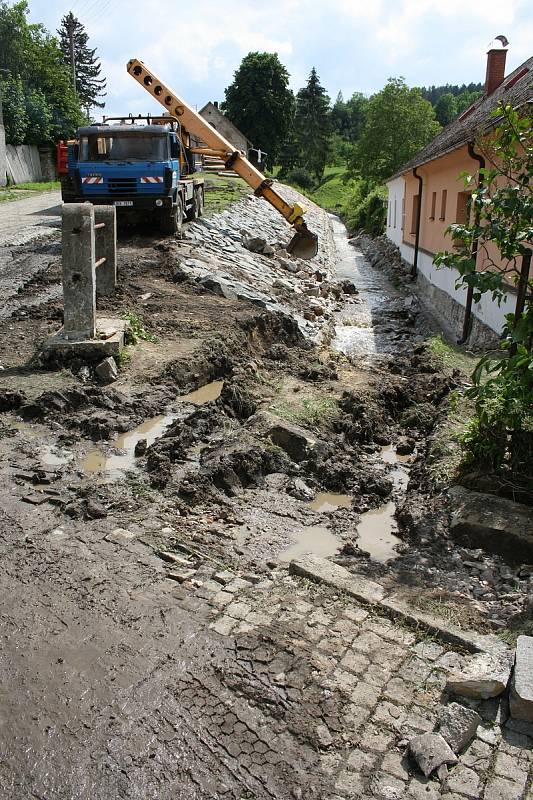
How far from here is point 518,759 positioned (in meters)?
3.03

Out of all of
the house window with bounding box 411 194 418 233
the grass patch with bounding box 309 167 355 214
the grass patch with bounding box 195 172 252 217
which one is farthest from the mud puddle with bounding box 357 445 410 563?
A: the grass patch with bounding box 309 167 355 214

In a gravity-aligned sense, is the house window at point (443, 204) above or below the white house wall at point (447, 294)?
above

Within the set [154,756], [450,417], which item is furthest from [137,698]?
[450,417]

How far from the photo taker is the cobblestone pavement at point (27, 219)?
A: 16.4 meters

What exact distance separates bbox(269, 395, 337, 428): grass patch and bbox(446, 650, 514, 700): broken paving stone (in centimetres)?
405

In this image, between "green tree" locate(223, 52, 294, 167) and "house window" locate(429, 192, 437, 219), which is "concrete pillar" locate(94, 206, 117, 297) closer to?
"house window" locate(429, 192, 437, 219)

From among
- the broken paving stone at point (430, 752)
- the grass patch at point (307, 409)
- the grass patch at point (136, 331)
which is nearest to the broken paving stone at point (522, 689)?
the broken paving stone at point (430, 752)

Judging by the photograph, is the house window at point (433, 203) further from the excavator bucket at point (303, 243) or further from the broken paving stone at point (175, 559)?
the broken paving stone at point (175, 559)

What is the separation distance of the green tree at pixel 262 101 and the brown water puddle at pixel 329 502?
61.8 m

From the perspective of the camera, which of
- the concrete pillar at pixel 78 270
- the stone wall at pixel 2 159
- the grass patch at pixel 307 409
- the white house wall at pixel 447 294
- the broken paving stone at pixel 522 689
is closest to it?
the broken paving stone at pixel 522 689

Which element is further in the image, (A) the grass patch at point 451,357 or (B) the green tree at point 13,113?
(B) the green tree at point 13,113

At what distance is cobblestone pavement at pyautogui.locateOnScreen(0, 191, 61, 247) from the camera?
Answer: 16.4 m

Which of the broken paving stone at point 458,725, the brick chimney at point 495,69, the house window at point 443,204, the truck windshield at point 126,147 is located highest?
the brick chimney at point 495,69

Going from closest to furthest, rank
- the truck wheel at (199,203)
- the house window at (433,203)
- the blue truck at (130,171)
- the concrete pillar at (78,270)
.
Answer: the concrete pillar at (78,270) < the blue truck at (130,171) < the house window at (433,203) < the truck wheel at (199,203)
